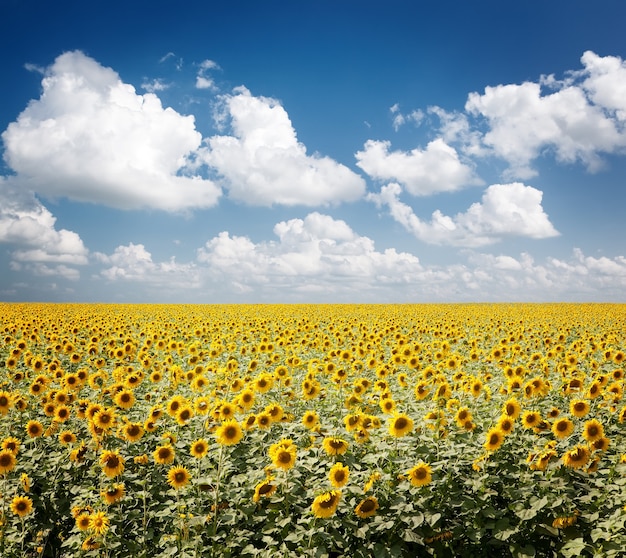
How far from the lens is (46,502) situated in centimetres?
606

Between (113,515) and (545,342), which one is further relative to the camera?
(545,342)

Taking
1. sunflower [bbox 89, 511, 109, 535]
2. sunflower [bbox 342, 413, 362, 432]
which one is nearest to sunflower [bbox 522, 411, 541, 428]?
sunflower [bbox 342, 413, 362, 432]

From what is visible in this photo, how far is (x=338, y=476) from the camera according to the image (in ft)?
13.9

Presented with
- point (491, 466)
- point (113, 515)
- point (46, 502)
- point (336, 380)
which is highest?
point (336, 380)

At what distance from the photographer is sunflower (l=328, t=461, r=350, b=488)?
13.8ft

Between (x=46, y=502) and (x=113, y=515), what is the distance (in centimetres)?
183

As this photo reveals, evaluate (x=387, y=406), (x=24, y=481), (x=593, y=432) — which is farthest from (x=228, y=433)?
(x=593, y=432)

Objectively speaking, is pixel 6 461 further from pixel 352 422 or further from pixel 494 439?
pixel 494 439

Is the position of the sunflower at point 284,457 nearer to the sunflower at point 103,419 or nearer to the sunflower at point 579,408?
the sunflower at point 103,419

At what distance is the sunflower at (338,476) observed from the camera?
4.20m

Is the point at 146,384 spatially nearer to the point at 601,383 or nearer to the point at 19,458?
the point at 19,458

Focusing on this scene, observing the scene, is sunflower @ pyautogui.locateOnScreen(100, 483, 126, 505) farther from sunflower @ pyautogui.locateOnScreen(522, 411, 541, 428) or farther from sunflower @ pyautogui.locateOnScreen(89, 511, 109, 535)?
sunflower @ pyautogui.locateOnScreen(522, 411, 541, 428)

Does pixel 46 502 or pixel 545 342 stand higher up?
pixel 545 342

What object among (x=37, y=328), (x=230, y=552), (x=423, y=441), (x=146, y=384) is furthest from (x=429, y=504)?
(x=37, y=328)
